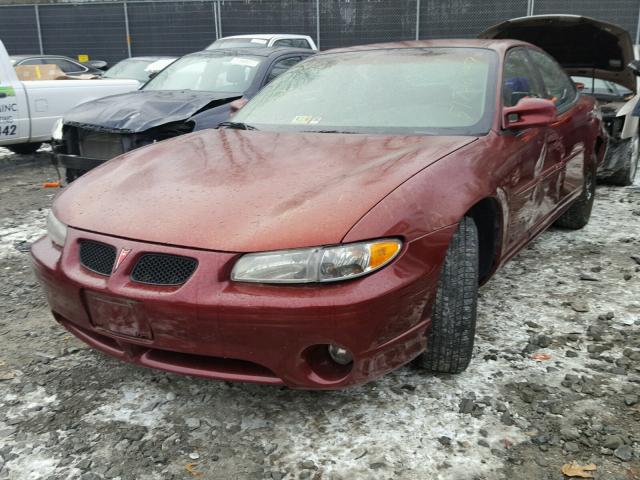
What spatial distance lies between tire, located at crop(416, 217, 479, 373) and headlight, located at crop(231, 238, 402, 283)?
485 millimetres

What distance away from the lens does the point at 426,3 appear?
14539mm

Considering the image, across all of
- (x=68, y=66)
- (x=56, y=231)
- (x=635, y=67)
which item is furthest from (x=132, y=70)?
(x=56, y=231)

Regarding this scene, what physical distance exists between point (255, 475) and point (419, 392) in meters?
0.82

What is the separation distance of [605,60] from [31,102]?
249 inches

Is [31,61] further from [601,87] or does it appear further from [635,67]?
[635,67]

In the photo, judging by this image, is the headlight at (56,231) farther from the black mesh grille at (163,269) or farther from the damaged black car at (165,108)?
the damaged black car at (165,108)

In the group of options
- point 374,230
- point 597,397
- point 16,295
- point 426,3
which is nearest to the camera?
point 374,230

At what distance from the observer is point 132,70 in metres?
11.1

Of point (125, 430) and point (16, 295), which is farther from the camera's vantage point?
point (16, 295)

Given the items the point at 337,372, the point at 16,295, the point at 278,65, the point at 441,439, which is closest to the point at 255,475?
the point at 337,372

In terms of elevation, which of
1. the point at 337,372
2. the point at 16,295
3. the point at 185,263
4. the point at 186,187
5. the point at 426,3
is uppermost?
the point at 426,3

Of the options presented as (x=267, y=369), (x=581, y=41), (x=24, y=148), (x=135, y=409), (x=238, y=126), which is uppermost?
(x=581, y=41)

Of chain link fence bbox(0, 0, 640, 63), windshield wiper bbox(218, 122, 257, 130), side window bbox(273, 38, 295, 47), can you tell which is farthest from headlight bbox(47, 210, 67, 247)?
chain link fence bbox(0, 0, 640, 63)

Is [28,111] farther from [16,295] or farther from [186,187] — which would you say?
[186,187]
